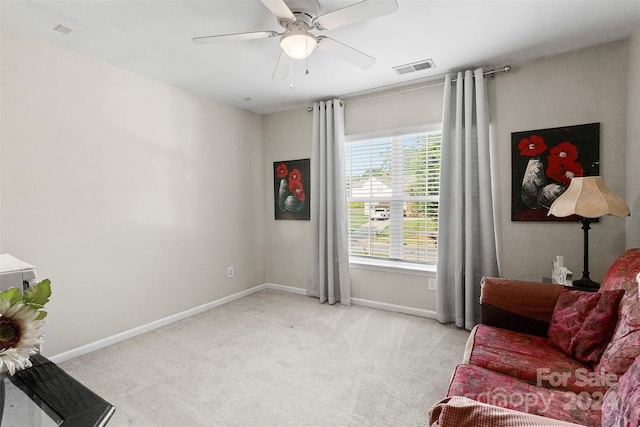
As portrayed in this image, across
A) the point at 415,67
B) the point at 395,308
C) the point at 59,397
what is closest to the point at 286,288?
the point at 395,308

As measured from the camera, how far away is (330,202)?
3.79 meters

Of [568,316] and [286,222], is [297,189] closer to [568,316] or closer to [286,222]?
[286,222]

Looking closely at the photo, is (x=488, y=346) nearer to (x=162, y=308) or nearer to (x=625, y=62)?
(x=625, y=62)

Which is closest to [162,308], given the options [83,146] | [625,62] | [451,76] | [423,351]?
[83,146]

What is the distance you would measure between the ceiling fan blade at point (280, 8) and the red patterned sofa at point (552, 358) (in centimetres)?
194

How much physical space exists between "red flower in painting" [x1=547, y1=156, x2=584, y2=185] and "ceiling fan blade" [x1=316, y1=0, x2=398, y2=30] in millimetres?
1996

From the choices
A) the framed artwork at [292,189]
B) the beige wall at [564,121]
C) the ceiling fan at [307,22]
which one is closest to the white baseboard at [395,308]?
the beige wall at [564,121]

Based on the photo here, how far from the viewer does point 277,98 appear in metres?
3.80

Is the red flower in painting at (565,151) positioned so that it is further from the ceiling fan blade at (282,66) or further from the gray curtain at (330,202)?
the ceiling fan blade at (282,66)

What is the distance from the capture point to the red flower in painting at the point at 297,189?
4191 millimetres

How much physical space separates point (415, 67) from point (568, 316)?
2330 millimetres

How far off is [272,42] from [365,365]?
2.58 m

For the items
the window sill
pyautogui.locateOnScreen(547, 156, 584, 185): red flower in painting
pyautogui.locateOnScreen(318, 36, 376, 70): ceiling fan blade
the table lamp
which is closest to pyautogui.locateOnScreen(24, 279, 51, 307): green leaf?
pyautogui.locateOnScreen(318, 36, 376, 70): ceiling fan blade

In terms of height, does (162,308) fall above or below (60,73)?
below
